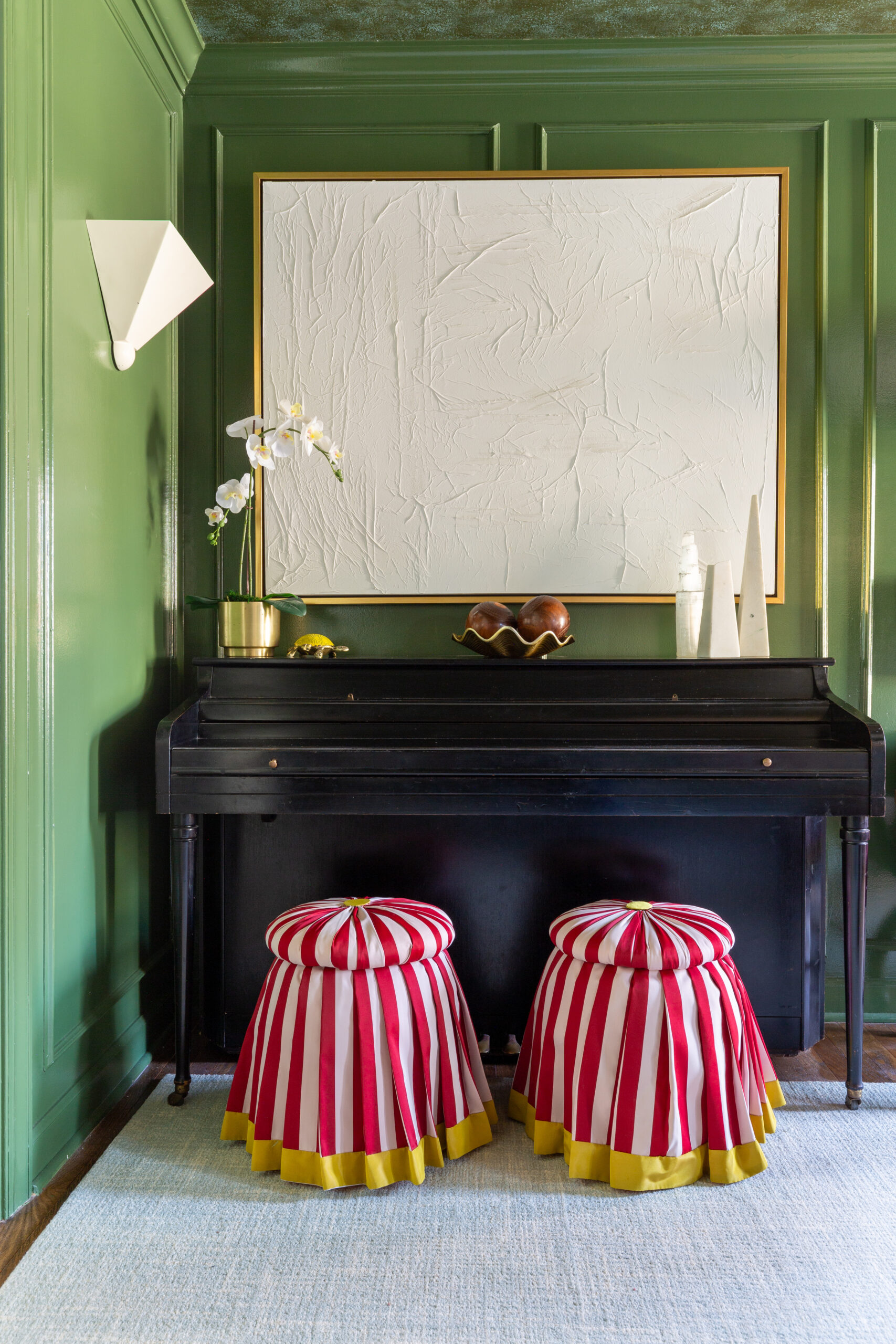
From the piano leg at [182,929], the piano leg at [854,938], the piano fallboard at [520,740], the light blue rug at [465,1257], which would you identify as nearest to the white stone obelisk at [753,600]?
the piano fallboard at [520,740]

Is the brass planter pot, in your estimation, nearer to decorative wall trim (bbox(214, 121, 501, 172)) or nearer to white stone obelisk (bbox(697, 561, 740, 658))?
white stone obelisk (bbox(697, 561, 740, 658))

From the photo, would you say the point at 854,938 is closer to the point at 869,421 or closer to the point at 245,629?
the point at 869,421

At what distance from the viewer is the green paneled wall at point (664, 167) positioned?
251cm

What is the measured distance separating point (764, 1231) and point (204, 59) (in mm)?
3300

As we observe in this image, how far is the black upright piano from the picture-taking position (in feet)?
6.46

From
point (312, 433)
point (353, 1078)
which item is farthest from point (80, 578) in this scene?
point (353, 1078)

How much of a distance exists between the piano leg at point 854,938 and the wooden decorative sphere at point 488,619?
96cm

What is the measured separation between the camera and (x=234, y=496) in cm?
232

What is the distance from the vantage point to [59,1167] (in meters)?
1.80

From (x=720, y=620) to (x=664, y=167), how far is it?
1388mm

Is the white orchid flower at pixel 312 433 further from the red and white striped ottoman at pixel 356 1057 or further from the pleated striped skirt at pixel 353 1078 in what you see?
the pleated striped skirt at pixel 353 1078

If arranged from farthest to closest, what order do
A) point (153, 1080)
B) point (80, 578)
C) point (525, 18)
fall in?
point (525, 18)
point (153, 1080)
point (80, 578)

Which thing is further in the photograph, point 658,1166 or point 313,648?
point 313,648

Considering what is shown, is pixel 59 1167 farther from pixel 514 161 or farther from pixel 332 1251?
pixel 514 161
